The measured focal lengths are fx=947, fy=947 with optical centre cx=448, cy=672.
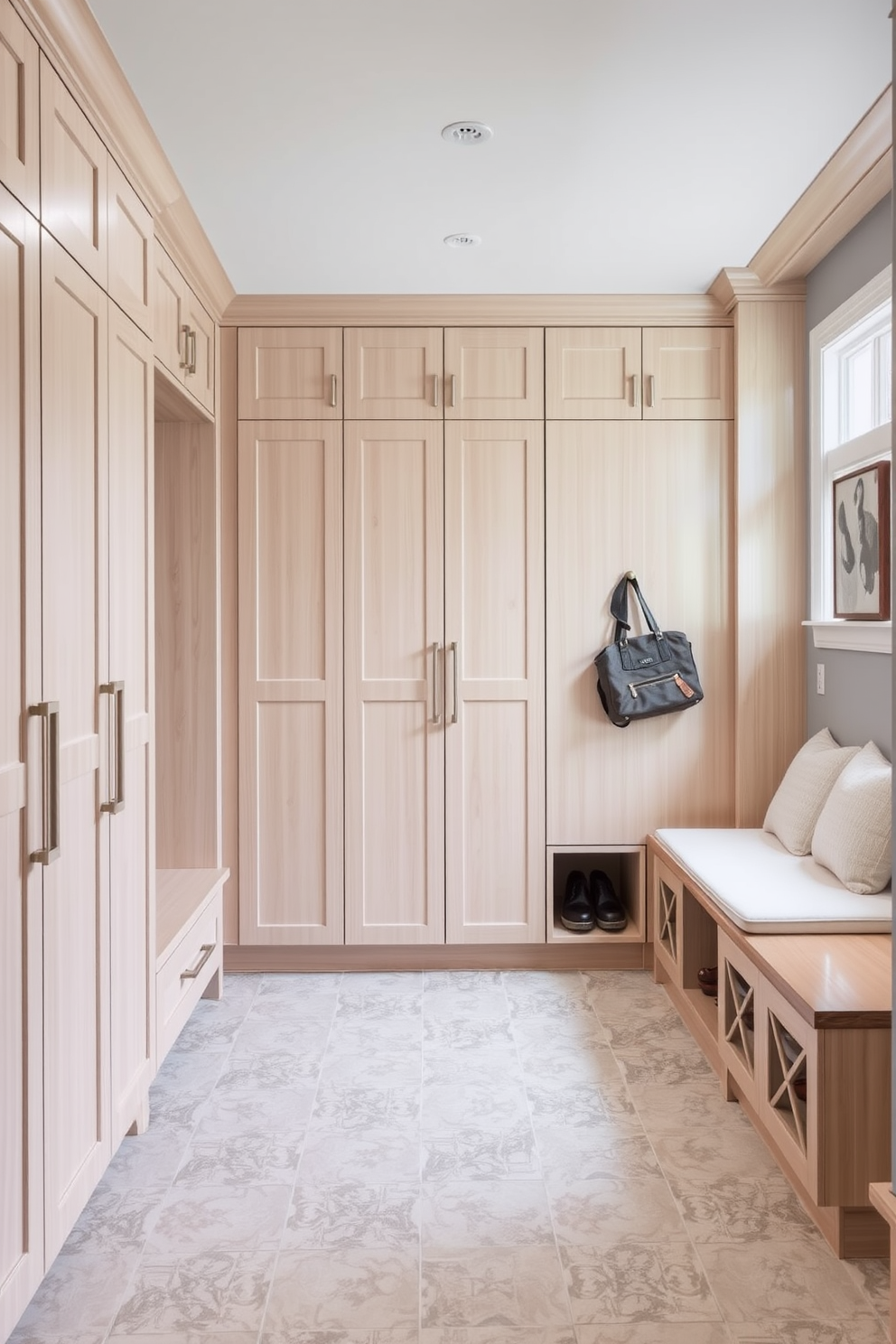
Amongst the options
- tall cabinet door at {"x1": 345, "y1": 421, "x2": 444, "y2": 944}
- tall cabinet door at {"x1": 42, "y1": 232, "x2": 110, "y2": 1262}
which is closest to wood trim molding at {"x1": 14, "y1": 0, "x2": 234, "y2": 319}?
tall cabinet door at {"x1": 42, "y1": 232, "x2": 110, "y2": 1262}

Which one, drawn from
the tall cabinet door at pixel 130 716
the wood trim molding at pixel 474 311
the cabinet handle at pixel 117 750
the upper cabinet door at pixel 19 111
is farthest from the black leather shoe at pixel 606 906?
the upper cabinet door at pixel 19 111

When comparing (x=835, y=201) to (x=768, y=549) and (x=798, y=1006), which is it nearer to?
(x=768, y=549)

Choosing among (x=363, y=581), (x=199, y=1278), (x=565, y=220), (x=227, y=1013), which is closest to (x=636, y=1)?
(x=565, y=220)

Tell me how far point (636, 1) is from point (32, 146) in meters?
1.21

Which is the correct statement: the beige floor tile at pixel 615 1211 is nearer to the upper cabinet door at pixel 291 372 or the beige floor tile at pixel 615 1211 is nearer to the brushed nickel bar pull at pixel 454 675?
the brushed nickel bar pull at pixel 454 675

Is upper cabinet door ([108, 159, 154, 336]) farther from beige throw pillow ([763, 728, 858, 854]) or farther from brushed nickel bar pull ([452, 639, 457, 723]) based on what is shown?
beige throw pillow ([763, 728, 858, 854])

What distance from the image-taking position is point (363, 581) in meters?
3.57

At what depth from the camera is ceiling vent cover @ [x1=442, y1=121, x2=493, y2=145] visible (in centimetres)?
234

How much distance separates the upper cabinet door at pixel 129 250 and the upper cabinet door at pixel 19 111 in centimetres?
45

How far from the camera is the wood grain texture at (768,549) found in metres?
3.43

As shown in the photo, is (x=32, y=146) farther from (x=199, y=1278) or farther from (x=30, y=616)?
(x=199, y=1278)

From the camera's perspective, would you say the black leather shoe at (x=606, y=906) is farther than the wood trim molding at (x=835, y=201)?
Yes

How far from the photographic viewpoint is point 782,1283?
1.84 metres

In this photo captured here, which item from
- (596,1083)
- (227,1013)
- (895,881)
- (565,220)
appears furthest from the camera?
(227,1013)
